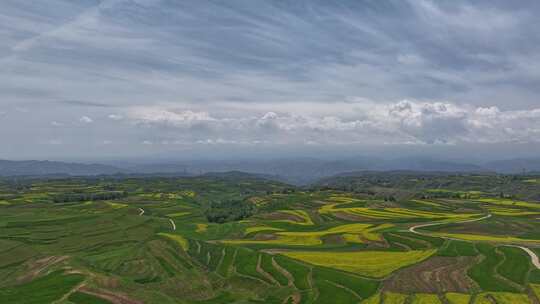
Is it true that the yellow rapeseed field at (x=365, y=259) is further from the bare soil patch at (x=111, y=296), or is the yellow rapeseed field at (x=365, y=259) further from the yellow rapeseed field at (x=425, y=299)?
the bare soil patch at (x=111, y=296)

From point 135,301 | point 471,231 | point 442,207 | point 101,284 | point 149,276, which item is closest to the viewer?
point 135,301

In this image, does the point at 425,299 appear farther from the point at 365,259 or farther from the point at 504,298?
the point at 365,259

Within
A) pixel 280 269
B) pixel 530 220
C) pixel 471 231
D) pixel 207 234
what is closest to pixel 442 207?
pixel 530 220

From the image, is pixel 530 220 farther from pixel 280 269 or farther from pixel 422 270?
pixel 280 269

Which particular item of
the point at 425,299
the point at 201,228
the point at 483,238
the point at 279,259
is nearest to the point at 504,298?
the point at 425,299

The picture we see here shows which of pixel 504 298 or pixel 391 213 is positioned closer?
pixel 504 298
